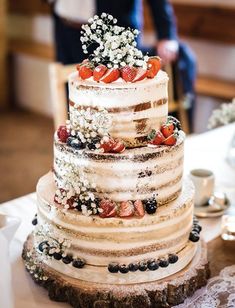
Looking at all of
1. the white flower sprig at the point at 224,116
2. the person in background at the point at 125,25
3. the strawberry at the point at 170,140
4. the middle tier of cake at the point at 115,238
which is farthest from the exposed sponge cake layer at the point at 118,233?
the person in background at the point at 125,25

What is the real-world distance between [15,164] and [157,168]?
3311 mm

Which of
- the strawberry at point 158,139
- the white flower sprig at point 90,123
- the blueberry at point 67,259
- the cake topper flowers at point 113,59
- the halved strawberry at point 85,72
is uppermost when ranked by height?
the cake topper flowers at point 113,59

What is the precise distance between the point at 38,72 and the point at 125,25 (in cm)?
228

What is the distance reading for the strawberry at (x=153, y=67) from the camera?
1.55 metres

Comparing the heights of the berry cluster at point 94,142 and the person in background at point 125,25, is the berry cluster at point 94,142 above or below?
above

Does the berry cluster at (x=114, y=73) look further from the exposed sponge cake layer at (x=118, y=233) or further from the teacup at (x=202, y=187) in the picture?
the teacup at (x=202, y=187)

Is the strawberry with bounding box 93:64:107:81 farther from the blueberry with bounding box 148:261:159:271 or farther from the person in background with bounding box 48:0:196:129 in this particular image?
the person in background with bounding box 48:0:196:129

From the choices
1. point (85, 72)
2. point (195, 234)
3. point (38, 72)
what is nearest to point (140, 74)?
point (85, 72)

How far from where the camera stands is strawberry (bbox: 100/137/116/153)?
1469 mm

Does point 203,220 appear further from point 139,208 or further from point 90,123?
point 90,123

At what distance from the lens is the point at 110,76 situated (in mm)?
1498

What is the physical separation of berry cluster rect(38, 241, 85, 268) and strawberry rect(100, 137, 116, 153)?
0.28 m

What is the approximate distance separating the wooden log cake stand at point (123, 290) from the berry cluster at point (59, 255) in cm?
4

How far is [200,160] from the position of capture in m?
2.38
